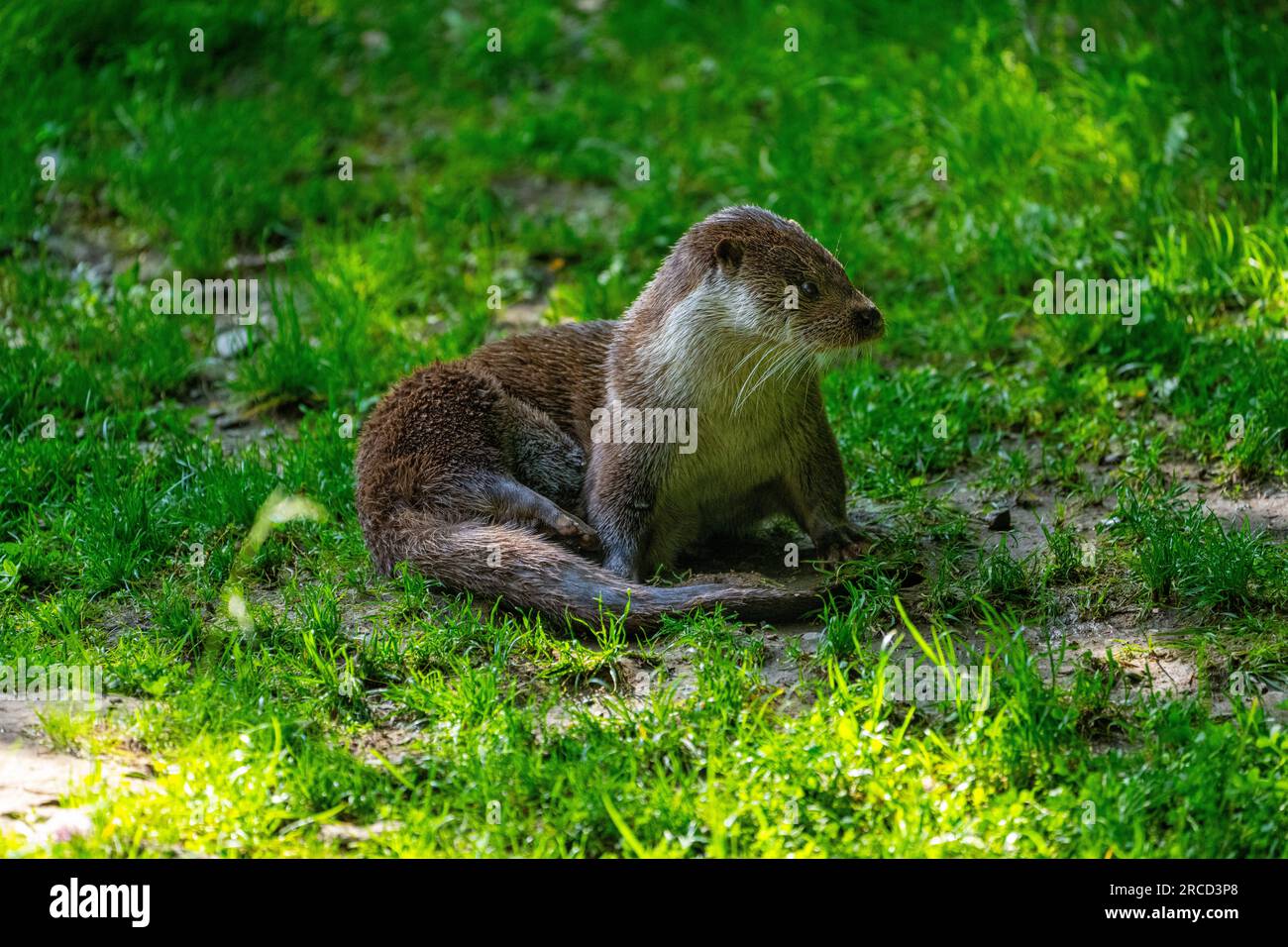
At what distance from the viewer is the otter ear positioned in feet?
12.5

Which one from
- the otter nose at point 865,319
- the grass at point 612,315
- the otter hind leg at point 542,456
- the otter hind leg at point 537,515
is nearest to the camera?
the grass at point 612,315

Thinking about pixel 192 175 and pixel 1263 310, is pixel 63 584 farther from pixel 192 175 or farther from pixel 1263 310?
pixel 1263 310

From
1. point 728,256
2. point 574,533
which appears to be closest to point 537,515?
point 574,533

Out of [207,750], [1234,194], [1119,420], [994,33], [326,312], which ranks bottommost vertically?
[207,750]

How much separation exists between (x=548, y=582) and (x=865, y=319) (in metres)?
1.08

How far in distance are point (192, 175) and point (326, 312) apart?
1.27 metres

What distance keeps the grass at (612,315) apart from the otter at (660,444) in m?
0.21

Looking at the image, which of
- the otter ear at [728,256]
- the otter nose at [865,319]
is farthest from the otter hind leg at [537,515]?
the otter nose at [865,319]

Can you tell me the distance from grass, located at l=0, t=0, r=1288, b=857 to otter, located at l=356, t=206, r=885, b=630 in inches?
8.1

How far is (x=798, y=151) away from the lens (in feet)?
20.0

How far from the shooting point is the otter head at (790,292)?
377cm

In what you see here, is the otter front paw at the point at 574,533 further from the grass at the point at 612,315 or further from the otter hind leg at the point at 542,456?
the grass at the point at 612,315

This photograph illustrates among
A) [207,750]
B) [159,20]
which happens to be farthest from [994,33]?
[207,750]

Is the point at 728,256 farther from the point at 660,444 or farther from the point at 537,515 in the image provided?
the point at 537,515
